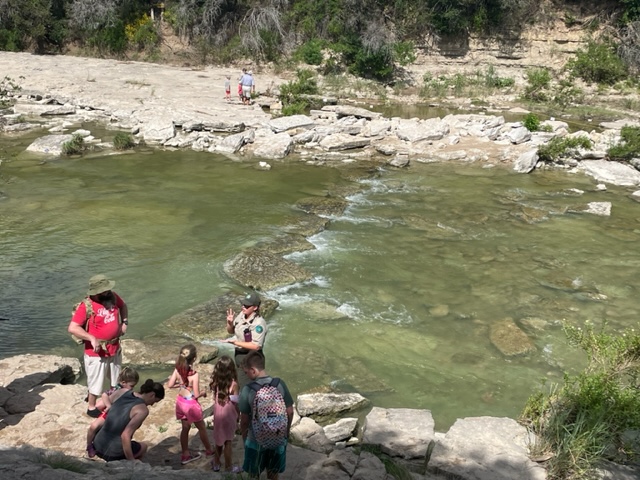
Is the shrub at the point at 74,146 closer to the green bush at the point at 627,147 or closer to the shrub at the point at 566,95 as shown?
the green bush at the point at 627,147

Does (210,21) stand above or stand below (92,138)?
above

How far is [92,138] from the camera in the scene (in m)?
18.8

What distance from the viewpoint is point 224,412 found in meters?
5.32

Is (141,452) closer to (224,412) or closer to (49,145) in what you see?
(224,412)

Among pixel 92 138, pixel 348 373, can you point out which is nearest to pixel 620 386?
pixel 348 373

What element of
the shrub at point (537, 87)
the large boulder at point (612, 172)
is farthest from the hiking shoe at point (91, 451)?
→ the shrub at point (537, 87)

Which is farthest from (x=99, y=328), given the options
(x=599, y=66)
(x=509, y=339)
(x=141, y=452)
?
(x=599, y=66)

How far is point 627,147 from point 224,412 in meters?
16.2

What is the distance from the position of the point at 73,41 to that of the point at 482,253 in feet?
104

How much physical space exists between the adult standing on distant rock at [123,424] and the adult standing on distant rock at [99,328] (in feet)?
3.24

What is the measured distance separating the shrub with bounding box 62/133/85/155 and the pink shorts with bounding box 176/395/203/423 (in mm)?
13492

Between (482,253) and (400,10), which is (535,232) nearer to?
(482,253)

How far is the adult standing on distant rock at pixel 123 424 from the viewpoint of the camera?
5133 mm

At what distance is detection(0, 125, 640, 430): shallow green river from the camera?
8.11 metres
